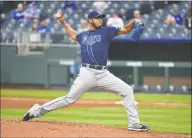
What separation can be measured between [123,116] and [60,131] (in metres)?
4.33

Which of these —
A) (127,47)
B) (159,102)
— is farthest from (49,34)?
(159,102)

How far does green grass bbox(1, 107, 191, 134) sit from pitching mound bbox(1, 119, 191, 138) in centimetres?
149

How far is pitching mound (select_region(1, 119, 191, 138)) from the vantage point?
23.9 ft

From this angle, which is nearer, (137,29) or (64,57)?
(137,29)

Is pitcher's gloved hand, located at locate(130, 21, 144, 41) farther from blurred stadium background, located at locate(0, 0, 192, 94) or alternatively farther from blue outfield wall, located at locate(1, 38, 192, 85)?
blue outfield wall, located at locate(1, 38, 192, 85)

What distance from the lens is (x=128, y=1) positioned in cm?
2134

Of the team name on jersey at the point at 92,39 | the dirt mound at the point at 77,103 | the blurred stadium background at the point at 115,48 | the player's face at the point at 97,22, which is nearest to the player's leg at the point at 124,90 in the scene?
the team name on jersey at the point at 92,39

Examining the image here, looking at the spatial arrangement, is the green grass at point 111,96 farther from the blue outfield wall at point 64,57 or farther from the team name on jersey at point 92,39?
the team name on jersey at point 92,39

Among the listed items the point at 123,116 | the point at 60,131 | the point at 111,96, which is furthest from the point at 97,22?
the point at 111,96

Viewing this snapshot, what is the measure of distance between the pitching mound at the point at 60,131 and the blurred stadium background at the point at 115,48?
1109 centimetres

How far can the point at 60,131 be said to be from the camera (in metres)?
7.52

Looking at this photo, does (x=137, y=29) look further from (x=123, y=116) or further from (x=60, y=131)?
(x=123, y=116)

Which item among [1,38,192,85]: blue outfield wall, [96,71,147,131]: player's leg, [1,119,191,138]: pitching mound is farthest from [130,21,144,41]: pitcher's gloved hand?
[1,38,192,85]: blue outfield wall

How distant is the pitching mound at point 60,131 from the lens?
7293 mm
